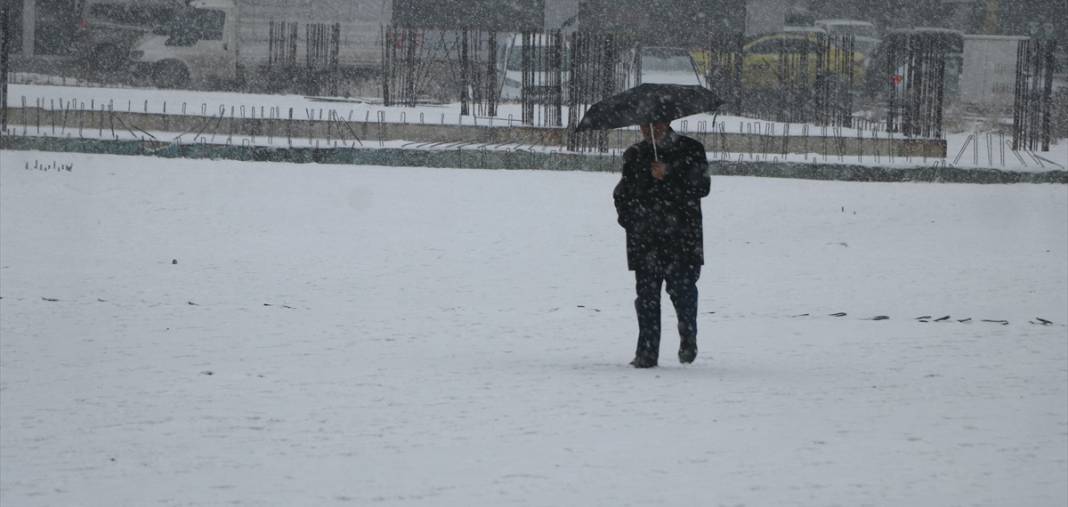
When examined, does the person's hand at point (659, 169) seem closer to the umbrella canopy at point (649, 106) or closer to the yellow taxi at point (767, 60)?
the umbrella canopy at point (649, 106)

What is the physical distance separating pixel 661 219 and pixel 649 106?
1.90ft

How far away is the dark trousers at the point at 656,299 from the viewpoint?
7.57 metres

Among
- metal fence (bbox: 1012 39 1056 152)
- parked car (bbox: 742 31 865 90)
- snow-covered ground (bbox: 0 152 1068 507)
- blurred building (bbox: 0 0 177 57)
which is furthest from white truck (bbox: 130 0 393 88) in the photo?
snow-covered ground (bbox: 0 152 1068 507)

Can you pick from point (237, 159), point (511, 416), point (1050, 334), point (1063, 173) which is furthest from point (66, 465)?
point (1063, 173)

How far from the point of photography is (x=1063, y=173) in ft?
56.4

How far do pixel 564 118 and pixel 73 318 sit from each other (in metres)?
14.1

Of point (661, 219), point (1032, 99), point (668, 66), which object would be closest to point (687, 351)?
point (661, 219)

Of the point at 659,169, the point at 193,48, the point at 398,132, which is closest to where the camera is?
the point at 659,169

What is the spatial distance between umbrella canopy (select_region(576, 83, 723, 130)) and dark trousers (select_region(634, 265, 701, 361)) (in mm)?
779

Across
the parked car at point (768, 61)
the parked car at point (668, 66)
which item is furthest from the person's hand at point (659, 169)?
the parked car at point (768, 61)

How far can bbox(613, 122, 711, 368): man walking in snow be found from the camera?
752 centimetres

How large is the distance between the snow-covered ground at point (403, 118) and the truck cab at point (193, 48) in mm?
2307

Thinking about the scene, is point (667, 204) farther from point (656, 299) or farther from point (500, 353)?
point (500, 353)

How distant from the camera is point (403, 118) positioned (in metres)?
21.0
